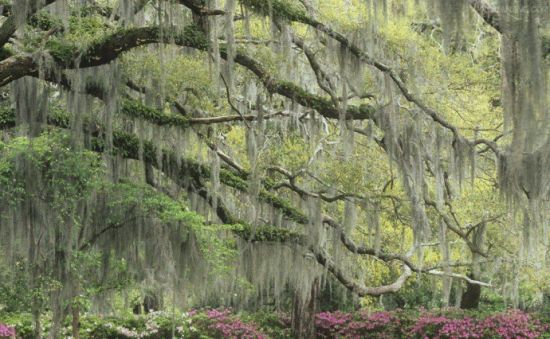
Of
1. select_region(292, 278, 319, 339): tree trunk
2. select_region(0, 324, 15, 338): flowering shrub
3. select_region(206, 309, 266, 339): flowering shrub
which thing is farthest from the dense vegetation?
select_region(206, 309, 266, 339): flowering shrub

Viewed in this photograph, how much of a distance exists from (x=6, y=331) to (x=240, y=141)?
4451 millimetres

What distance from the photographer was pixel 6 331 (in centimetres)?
1221

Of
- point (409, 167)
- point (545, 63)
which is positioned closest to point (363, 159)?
point (409, 167)

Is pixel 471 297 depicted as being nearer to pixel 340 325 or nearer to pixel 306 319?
pixel 340 325

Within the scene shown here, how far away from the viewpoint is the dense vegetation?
23.0ft

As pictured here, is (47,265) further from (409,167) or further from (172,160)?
(409,167)

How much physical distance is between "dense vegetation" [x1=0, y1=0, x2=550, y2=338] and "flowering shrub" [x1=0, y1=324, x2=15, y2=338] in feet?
0.14

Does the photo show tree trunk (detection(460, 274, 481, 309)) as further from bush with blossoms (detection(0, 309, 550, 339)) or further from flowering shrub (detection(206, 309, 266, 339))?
flowering shrub (detection(206, 309, 266, 339))

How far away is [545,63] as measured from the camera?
5.74 m

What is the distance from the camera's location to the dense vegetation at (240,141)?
276 inches

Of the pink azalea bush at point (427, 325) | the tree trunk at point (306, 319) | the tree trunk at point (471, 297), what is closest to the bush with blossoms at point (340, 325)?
the pink azalea bush at point (427, 325)

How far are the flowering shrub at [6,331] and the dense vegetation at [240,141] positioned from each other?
0.04 meters

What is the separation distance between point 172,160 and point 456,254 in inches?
281

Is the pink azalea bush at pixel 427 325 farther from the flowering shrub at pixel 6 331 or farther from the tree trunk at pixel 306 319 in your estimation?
the flowering shrub at pixel 6 331
